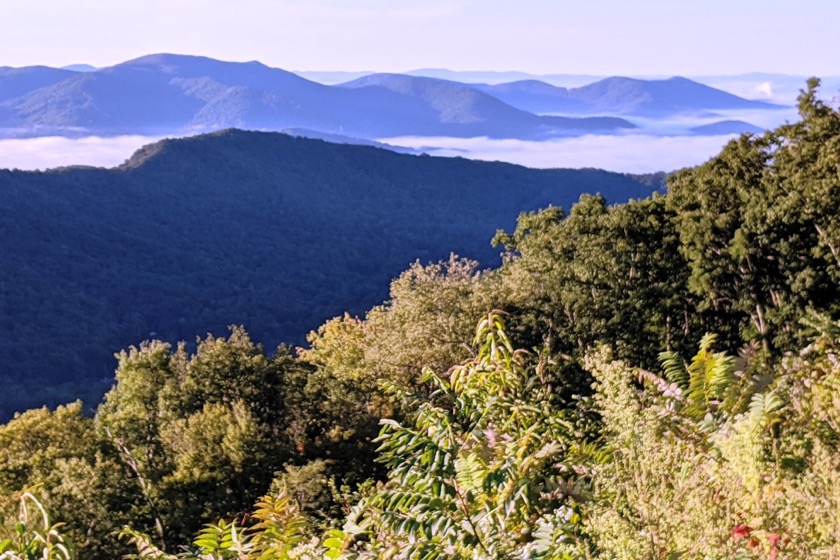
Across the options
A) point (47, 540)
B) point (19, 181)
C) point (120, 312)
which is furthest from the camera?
point (19, 181)

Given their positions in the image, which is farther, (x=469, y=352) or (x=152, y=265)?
(x=152, y=265)

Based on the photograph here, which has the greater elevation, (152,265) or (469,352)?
(469,352)

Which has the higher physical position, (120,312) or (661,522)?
(661,522)

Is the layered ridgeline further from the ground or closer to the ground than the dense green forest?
closer to the ground

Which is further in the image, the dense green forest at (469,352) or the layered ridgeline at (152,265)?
the layered ridgeline at (152,265)

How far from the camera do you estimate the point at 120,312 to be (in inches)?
5546

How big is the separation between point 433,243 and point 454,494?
182622 millimetres

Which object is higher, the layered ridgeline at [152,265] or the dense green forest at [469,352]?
the dense green forest at [469,352]

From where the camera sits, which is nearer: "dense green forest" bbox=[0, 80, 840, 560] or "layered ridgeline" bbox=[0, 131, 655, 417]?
"dense green forest" bbox=[0, 80, 840, 560]

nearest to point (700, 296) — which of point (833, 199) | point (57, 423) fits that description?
point (833, 199)

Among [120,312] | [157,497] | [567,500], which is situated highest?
[567,500]

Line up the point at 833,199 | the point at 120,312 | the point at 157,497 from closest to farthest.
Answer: the point at 157,497 < the point at 833,199 < the point at 120,312

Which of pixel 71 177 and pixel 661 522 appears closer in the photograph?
pixel 661 522

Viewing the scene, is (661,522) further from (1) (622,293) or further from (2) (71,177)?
(2) (71,177)
